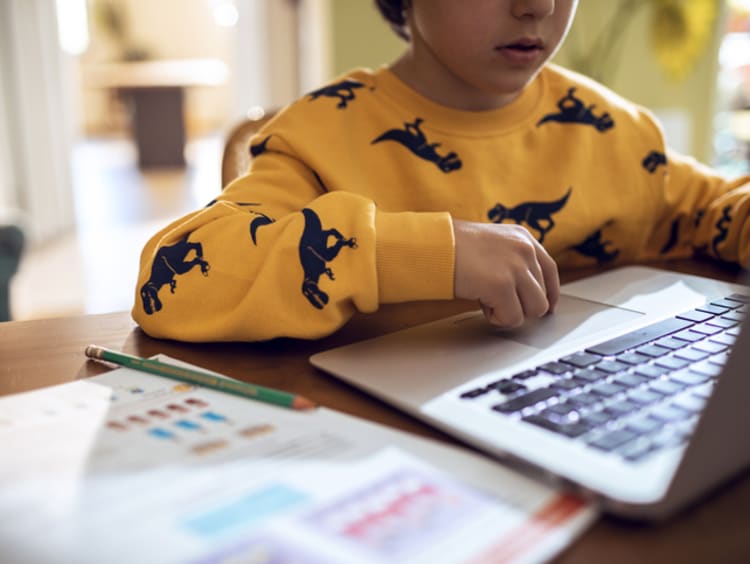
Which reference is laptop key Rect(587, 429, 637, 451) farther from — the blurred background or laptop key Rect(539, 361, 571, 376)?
the blurred background

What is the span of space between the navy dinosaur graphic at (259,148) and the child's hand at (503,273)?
0.92 ft

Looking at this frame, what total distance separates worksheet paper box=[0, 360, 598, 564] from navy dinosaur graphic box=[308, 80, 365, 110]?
0.48 meters

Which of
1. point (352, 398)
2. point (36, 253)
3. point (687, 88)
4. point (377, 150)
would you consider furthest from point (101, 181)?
point (352, 398)

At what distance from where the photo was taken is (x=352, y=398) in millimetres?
408

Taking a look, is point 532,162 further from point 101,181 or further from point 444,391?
point 101,181

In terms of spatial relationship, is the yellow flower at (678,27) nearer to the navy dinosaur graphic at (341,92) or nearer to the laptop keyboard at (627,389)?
the navy dinosaur graphic at (341,92)

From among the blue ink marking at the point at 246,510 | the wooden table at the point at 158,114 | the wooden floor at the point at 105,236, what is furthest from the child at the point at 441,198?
the wooden table at the point at 158,114

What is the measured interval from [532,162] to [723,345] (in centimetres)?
42

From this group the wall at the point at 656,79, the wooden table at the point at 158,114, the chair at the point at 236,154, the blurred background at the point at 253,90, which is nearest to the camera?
the chair at the point at 236,154

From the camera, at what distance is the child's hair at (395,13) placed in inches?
33.3

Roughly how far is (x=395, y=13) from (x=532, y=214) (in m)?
0.30

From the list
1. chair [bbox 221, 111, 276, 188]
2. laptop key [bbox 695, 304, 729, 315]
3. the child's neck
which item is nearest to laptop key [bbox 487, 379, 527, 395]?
laptop key [bbox 695, 304, 729, 315]

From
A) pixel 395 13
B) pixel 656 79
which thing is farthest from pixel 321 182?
pixel 656 79

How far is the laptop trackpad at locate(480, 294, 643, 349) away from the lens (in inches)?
18.5
